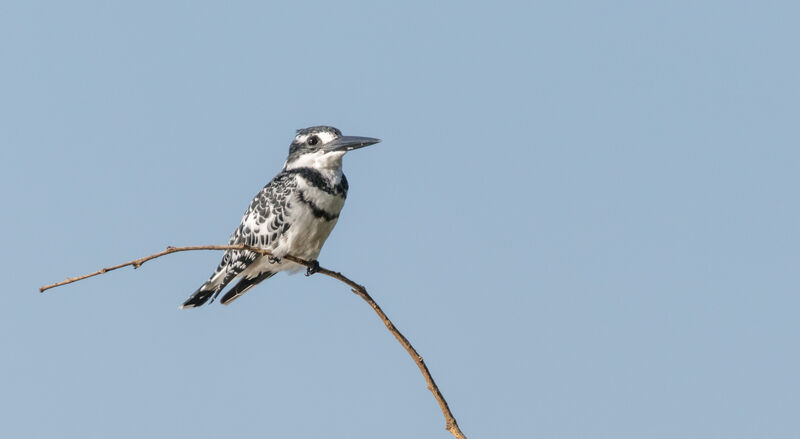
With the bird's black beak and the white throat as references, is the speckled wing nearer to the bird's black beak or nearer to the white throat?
the white throat

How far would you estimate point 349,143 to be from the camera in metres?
7.75

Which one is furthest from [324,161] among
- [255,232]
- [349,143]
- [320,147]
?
[255,232]

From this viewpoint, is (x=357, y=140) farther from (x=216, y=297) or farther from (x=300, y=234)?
(x=216, y=297)

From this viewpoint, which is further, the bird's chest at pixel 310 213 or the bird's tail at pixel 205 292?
the bird's tail at pixel 205 292

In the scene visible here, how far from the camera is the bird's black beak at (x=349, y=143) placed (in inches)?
297

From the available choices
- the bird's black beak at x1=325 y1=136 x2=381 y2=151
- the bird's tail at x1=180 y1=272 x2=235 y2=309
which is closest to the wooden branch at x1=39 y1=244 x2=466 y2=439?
the bird's black beak at x1=325 y1=136 x2=381 y2=151

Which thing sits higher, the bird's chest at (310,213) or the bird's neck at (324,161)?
the bird's neck at (324,161)

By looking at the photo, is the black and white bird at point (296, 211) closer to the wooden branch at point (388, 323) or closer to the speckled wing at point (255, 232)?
the speckled wing at point (255, 232)

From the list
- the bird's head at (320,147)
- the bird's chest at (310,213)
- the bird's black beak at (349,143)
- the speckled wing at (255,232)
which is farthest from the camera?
the speckled wing at (255,232)

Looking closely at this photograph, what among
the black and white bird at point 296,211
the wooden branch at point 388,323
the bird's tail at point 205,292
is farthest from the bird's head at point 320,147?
the wooden branch at point 388,323

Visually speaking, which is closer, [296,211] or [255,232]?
[296,211]

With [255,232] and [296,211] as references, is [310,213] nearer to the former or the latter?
[296,211]

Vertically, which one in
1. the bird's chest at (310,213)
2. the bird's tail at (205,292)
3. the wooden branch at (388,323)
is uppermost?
the bird's chest at (310,213)

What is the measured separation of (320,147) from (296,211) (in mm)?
608
